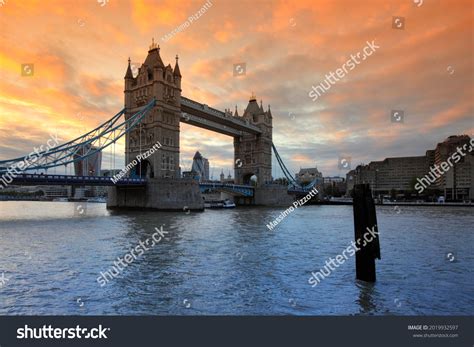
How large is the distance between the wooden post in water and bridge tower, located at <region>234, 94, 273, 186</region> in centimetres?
6460

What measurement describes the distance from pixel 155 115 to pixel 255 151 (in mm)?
34133

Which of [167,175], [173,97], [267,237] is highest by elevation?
[173,97]

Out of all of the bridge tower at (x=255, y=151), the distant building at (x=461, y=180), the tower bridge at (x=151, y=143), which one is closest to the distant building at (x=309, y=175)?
the distant building at (x=461, y=180)

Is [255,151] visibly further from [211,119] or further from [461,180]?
[461,180]

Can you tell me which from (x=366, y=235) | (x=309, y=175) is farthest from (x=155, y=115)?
(x=309, y=175)

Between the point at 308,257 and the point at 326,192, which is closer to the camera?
the point at 308,257

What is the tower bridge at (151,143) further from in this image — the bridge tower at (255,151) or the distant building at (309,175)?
the distant building at (309,175)

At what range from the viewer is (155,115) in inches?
1850

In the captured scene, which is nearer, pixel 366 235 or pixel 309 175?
pixel 366 235

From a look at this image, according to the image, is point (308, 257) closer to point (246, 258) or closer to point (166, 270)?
point (246, 258)

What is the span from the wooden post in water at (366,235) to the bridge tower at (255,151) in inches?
2543
